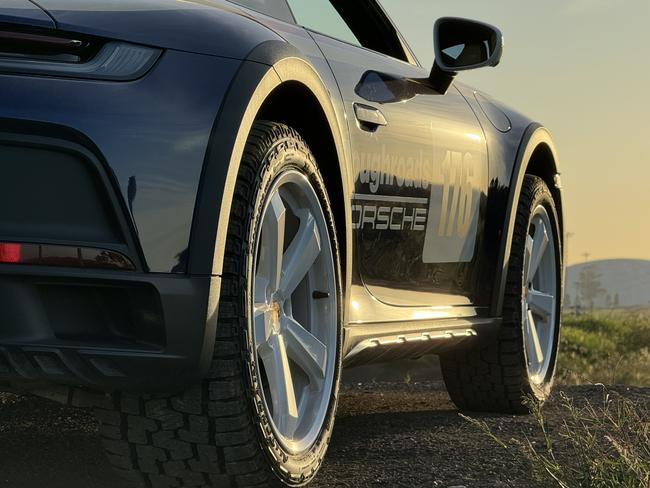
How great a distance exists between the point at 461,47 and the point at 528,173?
148cm

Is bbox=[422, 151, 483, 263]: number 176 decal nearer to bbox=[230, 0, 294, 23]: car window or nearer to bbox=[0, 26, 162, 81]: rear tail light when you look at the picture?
bbox=[230, 0, 294, 23]: car window

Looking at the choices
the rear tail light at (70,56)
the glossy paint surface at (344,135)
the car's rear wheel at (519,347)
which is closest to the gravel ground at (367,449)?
the car's rear wheel at (519,347)

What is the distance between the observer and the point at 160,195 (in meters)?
2.57

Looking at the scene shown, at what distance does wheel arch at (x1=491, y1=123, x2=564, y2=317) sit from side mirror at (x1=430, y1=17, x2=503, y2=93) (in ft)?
2.64

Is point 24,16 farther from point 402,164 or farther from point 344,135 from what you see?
point 402,164

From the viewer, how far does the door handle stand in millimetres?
3682

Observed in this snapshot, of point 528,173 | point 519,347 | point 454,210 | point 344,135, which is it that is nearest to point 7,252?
point 344,135

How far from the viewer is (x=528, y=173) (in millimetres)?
5754

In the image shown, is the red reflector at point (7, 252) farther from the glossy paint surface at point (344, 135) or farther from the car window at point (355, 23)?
the car window at point (355, 23)

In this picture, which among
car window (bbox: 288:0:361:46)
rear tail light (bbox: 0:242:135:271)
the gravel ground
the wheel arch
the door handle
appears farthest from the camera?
the wheel arch

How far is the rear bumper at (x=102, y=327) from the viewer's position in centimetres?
255

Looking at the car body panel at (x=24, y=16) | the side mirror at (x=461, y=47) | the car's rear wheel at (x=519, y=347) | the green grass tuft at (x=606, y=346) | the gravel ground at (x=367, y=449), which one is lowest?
the green grass tuft at (x=606, y=346)

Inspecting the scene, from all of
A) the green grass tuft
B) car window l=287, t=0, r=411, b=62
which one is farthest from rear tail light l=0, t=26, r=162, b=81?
the green grass tuft

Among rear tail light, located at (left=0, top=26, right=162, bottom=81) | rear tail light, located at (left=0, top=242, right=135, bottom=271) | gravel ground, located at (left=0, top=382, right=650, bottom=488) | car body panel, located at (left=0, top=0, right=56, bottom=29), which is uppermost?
car body panel, located at (left=0, top=0, right=56, bottom=29)
